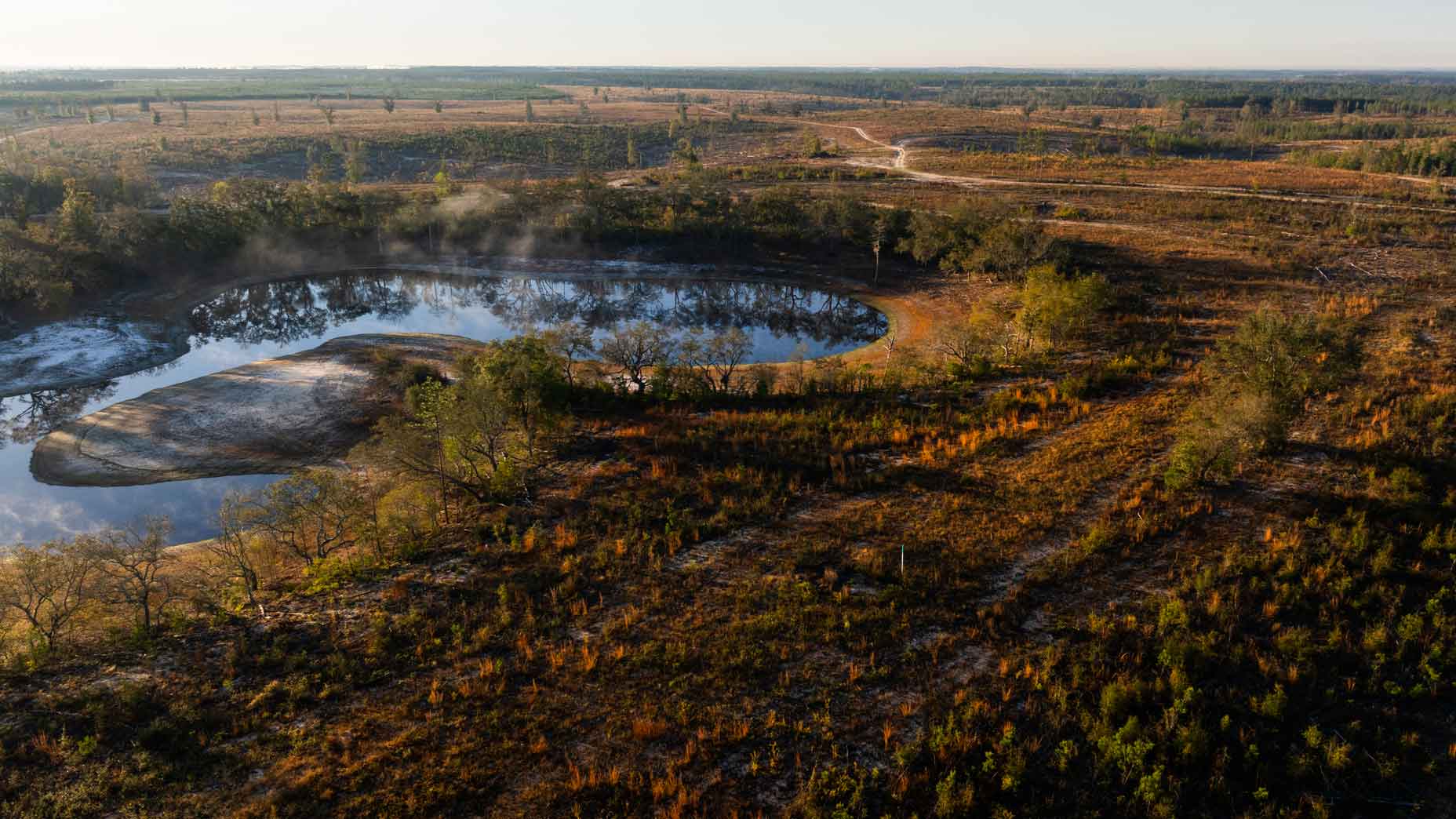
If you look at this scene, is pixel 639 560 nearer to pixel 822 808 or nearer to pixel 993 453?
pixel 822 808

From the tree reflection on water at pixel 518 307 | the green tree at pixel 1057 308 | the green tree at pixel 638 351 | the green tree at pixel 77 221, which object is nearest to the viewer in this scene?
the green tree at pixel 638 351

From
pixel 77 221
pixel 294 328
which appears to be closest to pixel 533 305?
pixel 294 328

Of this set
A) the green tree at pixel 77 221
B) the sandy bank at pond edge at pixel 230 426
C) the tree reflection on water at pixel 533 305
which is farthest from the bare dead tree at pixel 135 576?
the green tree at pixel 77 221

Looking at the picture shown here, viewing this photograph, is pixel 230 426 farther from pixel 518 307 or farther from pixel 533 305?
pixel 533 305

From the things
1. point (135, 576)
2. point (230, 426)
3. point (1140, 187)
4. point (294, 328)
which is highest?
point (1140, 187)

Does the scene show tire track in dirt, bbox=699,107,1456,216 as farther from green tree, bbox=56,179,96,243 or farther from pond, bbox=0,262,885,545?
green tree, bbox=56,179,96,243

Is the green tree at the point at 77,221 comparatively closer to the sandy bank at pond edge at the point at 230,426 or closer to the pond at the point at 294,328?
the pond at the point at 294,328
